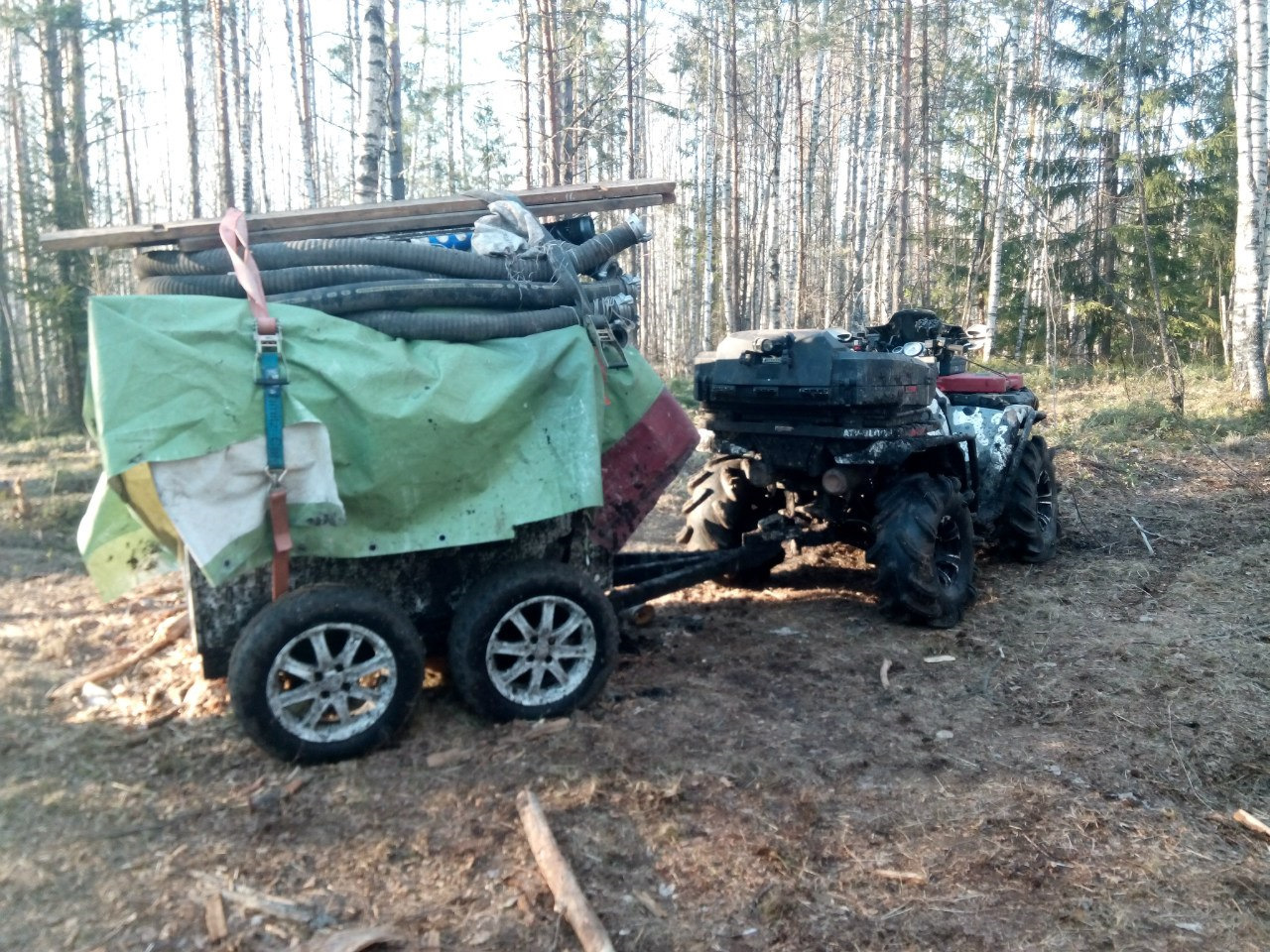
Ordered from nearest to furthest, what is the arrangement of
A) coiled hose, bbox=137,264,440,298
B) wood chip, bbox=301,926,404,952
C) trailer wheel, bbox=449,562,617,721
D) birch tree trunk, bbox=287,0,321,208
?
wood chip, bbox=301,926,404,952 → coiled hose, bbox=137,264,440,298 → trailer wheel, bbox=449,562,617,721 → birch tree trunk, bbox=287,0,321,208

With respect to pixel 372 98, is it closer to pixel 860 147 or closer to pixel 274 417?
pixel 274 417

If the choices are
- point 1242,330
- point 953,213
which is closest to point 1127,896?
point 1242,330

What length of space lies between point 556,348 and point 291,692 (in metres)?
1.94

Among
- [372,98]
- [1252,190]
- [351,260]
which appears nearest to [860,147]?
[1252,190]

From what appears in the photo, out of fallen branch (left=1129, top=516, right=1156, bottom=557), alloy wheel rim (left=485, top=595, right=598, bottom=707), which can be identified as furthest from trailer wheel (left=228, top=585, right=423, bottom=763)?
fallen branch (left=1129, top=516, right=1156, bottom=557)

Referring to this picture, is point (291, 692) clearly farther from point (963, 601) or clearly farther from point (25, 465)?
point (25, 465)

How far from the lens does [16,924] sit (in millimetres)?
3061

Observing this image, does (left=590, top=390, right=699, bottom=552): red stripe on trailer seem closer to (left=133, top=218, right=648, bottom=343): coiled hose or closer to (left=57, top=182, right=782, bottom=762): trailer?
(left=57, top=182, right=782, bottom=762): trailer

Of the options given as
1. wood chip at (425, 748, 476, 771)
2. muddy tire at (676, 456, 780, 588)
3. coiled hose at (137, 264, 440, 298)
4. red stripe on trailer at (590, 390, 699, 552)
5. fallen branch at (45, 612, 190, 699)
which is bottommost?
wood chip at (425, 748, 476, 771)

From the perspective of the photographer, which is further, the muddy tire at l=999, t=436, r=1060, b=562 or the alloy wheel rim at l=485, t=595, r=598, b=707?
the muddy tire at l=999, t=436, r=1060, b=562

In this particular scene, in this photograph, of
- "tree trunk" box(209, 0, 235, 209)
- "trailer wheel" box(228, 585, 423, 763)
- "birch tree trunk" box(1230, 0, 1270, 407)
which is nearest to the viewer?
"trailer wheel" box(228, 585, 423, 763)

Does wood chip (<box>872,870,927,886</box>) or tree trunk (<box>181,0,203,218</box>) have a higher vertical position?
tree trunk (<box>181,0,203,218</box>)

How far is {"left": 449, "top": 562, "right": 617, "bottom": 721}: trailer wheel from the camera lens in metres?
4.41

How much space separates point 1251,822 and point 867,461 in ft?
9.54
